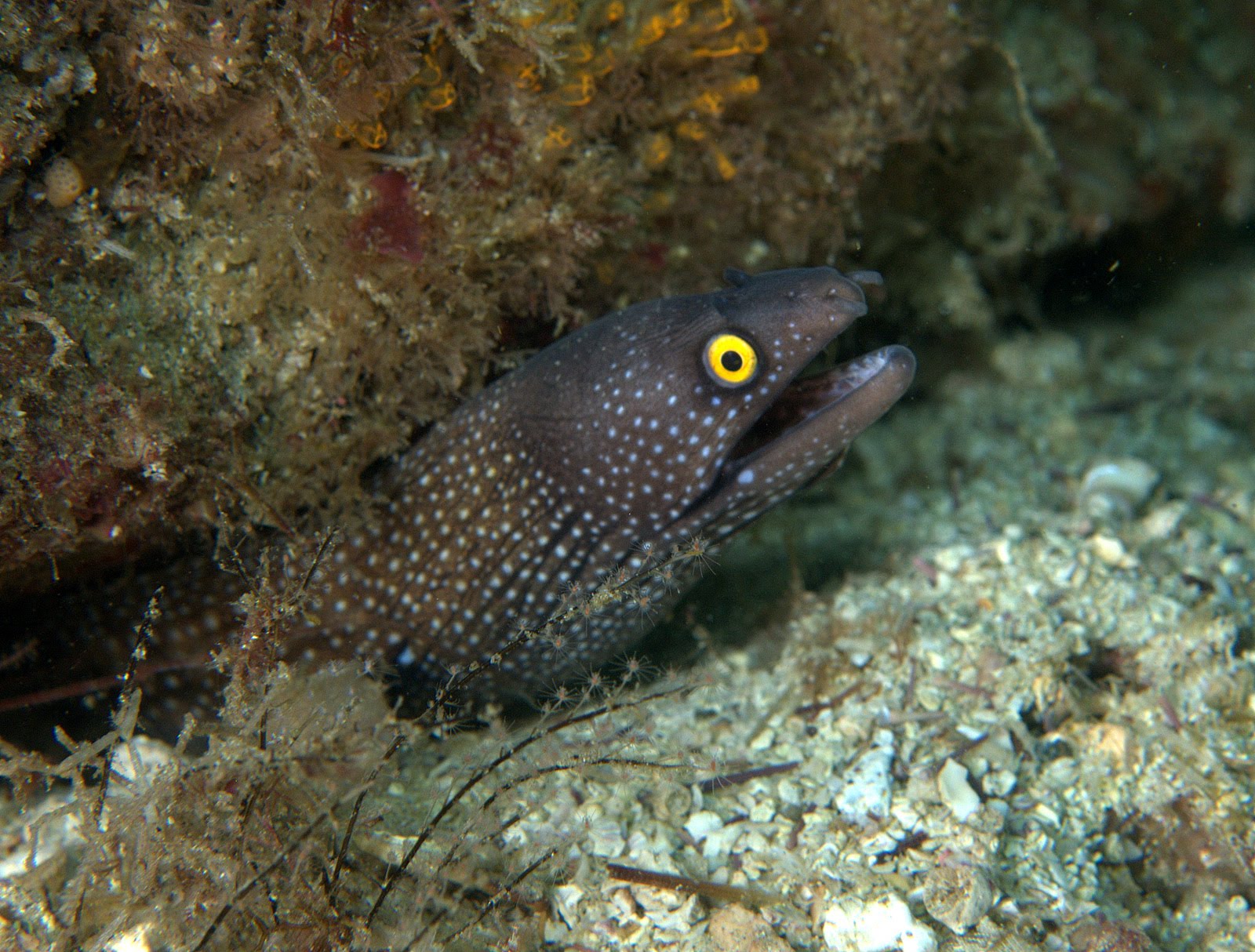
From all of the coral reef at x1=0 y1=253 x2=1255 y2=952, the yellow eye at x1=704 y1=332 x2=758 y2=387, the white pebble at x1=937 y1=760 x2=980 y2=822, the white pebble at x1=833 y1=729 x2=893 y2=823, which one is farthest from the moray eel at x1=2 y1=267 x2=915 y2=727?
the white pebble at x1=937 y1=760 x2=980 y2=822

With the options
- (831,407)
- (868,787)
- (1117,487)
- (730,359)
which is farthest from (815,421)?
(1117,487)

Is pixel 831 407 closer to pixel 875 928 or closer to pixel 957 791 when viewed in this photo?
pixel 957 791

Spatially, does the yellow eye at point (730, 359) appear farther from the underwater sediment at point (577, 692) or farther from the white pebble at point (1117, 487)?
the white pebble at point (1117, 487)

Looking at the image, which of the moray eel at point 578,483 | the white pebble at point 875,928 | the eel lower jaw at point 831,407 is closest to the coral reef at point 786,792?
the white pebble at point 875,928

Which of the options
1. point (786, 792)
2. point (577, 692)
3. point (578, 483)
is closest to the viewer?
point (786, 792)

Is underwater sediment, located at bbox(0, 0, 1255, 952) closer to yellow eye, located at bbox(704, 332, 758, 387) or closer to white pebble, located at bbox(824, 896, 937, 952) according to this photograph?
white pebble, located at bbox(824, 896, 937, 952)

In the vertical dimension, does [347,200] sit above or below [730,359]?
above

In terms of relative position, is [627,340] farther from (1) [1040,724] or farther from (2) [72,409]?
(1) [1040,724]
